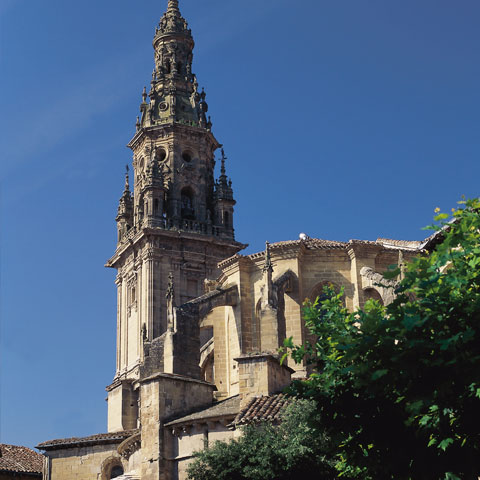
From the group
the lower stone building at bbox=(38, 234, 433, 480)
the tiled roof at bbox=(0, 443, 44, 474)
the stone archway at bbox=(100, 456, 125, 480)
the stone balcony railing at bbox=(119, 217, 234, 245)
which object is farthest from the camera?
the stone balcony railing at bbox=(119, 217, 234, 245)

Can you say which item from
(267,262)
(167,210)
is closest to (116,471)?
(267,262)

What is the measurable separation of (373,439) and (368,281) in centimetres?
1914

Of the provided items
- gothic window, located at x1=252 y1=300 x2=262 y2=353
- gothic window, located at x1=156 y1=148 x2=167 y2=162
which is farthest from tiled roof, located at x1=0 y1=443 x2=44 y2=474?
gothic window, located at x1=156 y1=148 x2=167 y2=162

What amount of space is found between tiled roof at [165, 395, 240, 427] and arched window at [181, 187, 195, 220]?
2461 centimetres

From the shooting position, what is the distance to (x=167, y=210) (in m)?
49.3

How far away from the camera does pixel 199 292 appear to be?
155ft

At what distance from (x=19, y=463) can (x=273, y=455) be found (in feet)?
74.3

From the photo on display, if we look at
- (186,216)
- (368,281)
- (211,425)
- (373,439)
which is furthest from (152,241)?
(373,439)

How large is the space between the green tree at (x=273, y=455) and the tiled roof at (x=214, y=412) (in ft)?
9.66

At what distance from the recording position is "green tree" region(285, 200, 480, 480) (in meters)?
11.1

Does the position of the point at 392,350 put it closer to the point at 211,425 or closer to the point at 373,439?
the point at 373,439

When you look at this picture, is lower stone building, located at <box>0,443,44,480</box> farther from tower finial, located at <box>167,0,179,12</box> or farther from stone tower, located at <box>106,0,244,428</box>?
tower finial, located at <box>167,0,179,12</box>

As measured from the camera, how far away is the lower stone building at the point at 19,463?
3759 centimetres

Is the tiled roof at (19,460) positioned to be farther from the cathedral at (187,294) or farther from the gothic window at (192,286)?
the gothic window at (192,286)
